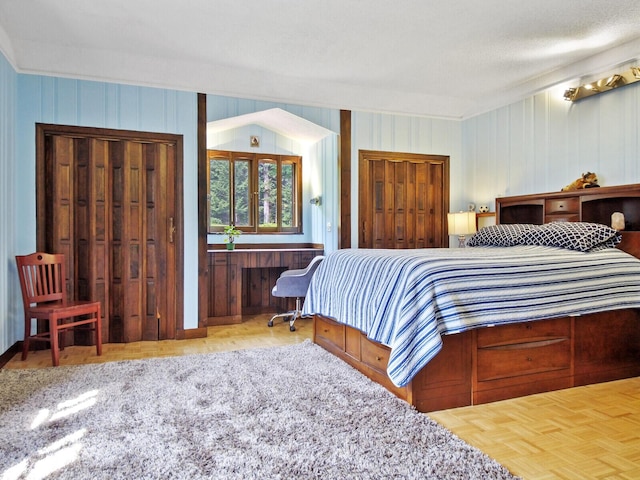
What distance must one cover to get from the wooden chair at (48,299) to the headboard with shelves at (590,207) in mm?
4160

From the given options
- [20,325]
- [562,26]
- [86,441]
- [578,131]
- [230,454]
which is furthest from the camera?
[578,131]

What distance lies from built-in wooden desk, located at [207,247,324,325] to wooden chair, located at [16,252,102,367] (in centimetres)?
152

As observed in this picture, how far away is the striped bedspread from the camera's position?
7.89ft

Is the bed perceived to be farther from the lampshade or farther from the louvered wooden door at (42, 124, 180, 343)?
the louvered wooden door at (42, 124, 180, 343)

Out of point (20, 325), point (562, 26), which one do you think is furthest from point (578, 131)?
point (20, 325)

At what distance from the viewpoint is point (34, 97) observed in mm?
4016

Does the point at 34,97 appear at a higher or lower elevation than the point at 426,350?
higher

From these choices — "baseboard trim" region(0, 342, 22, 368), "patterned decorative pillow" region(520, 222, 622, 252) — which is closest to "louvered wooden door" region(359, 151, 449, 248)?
"patterned decorative pillow" region(520, 222, 622, 252)

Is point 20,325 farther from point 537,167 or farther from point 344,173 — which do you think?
point 537,167

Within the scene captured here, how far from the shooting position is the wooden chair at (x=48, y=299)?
11.4ft

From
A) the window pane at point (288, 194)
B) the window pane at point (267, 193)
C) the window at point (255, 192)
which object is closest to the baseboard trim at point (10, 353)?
the window at point (255, 192)

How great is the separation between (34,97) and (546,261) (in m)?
4.35

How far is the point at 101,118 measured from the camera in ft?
13.8

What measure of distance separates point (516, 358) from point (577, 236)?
110cm
